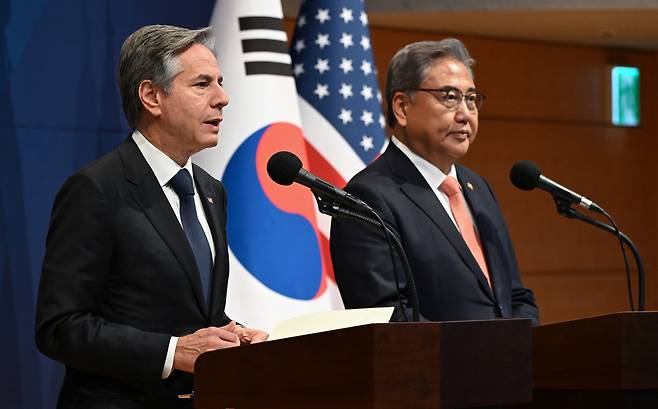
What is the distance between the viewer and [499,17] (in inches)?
279

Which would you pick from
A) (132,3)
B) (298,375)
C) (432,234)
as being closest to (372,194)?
(432,234)

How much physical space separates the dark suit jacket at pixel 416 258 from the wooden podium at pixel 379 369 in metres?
0.84

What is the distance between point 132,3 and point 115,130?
0.51 metres

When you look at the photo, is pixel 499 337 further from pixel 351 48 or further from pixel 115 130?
pixel 351 48

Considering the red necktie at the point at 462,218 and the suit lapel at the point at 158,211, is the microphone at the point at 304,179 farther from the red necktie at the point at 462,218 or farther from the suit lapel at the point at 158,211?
the red necktie at the point at 462,218

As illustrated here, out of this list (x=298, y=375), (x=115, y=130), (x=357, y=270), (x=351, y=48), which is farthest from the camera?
(x=351, y=48)

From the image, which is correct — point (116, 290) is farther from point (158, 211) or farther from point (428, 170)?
point (428, 170)

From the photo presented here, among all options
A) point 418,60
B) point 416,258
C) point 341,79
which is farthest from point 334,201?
point 341,79

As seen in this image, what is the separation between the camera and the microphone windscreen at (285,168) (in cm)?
250

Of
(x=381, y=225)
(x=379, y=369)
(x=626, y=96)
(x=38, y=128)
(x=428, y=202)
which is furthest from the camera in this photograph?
(x=626, y=96)

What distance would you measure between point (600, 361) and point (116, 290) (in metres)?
1.18

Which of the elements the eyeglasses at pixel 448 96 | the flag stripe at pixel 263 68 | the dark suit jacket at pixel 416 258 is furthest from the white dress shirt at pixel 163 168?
the flag stripe at pixel 263 68

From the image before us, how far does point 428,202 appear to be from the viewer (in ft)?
11.1

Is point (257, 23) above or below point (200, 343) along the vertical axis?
above
